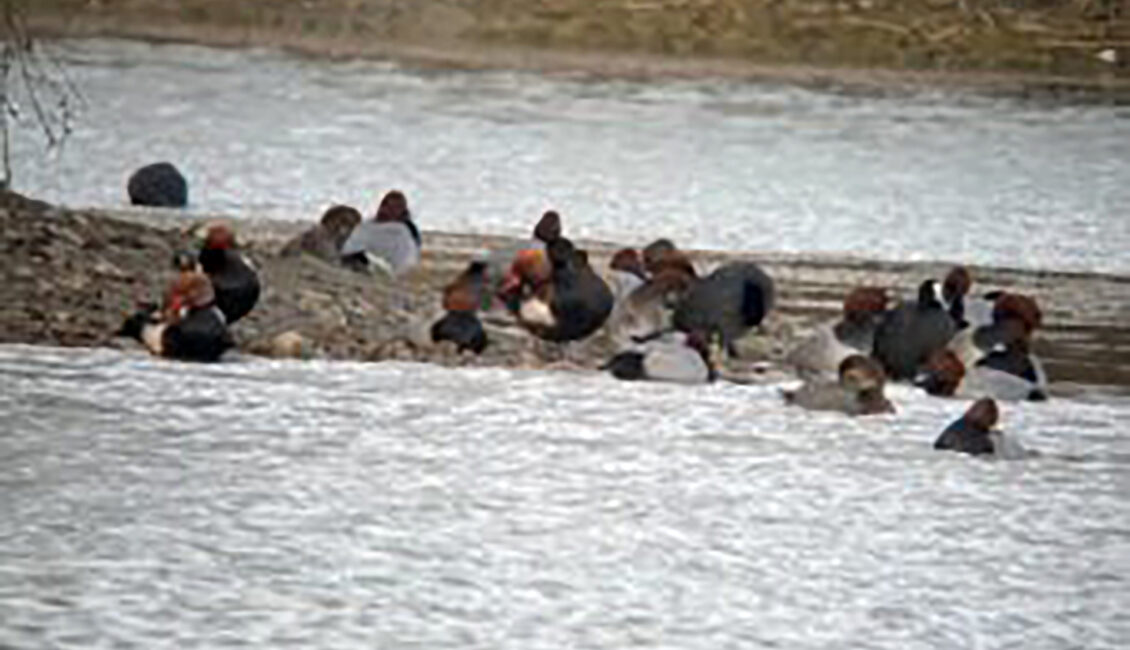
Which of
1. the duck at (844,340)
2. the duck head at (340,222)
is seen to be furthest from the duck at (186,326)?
the duck head at (340,222)

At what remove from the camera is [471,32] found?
89.7ft

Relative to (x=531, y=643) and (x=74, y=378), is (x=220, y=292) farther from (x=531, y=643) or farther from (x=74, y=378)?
(x=531, y=643)

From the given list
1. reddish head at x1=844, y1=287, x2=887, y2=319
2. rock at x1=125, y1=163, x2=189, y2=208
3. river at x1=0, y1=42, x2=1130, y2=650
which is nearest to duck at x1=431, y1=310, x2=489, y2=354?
river at x1=0, y1=42, x2=1130, y2=650

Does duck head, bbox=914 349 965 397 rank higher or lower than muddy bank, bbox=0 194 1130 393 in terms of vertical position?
lower

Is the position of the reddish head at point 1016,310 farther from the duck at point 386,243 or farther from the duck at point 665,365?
the duck at point 386,243

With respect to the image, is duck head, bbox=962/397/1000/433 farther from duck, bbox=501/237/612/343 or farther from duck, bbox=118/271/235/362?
duck, bbox=118/271/235/362

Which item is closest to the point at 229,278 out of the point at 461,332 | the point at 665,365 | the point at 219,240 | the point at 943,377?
the point at 219,240

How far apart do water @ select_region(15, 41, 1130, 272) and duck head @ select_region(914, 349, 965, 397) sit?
3.93 m

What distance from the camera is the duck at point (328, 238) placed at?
1412 cm

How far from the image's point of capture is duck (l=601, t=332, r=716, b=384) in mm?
11852

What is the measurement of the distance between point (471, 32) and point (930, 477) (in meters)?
17.9

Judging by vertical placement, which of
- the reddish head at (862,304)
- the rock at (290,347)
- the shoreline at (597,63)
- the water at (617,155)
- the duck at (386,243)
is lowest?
the rock at (290,347)

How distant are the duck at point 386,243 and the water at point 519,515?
2.52 meters

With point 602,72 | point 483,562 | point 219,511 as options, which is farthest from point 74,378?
point 602,72
